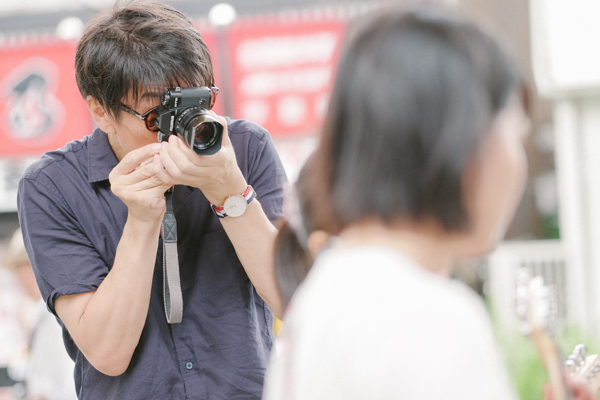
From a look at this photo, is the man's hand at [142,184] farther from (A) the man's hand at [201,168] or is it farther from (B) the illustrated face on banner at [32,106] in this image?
(B) the illustrated face on banner at [32,106]

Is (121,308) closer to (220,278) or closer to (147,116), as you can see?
(220,278)

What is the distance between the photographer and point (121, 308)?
1127 mm

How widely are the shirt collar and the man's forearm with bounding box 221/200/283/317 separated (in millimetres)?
270

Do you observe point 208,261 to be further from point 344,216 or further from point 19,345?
point 19,345

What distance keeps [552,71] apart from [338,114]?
12.8 ft

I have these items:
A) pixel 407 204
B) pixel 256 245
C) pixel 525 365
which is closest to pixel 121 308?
pixel 256 245

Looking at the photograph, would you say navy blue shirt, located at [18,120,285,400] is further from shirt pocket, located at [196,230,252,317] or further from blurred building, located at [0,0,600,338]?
blurred building, located at [0,0,600,338]

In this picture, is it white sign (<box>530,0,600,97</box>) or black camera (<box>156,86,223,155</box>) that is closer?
black camera (<box>156,86,223,155</box>)

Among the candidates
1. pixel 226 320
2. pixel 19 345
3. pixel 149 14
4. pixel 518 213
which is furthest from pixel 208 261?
pixel 518 213

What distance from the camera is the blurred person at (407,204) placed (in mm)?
568

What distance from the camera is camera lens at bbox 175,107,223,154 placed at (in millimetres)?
1121

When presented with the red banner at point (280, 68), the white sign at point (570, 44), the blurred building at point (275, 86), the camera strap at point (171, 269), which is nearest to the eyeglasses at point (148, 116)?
the camera strap at point (171, 269)

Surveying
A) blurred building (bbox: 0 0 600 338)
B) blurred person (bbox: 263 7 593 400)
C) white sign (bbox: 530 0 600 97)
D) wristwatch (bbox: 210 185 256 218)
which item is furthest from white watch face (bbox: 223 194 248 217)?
white sign (bbox: 530 0 600 97)

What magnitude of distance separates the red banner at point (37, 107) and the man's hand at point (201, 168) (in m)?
3.25
